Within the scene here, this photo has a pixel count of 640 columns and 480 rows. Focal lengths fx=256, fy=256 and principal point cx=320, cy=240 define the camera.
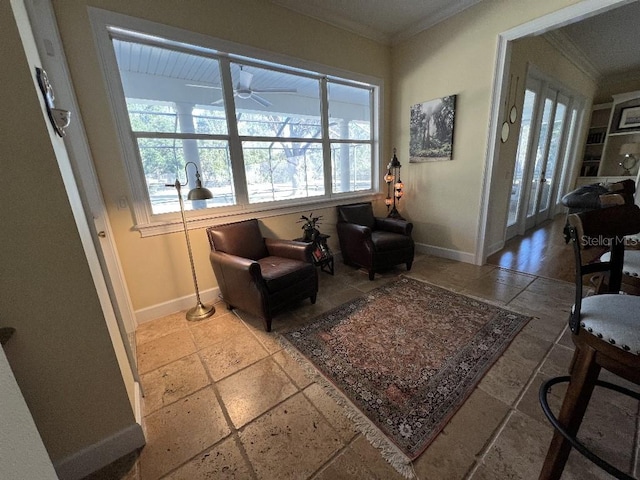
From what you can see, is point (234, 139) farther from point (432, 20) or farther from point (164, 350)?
point (432, 20)

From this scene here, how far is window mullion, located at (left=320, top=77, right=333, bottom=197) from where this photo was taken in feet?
10.4

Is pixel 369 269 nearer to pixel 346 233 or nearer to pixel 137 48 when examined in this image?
pixel 346 233

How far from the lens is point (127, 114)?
210 centimetres

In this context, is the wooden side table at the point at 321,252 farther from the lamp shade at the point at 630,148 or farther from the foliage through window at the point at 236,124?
the lamp shade at the point at 630,148

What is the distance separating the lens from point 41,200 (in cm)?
94

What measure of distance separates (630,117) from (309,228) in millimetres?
7498

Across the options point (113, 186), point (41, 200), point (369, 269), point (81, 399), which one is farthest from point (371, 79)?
point (81, 399)

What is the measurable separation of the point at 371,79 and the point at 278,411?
3844 mm

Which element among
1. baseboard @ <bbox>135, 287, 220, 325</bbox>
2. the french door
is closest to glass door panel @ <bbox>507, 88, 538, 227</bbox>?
the french door

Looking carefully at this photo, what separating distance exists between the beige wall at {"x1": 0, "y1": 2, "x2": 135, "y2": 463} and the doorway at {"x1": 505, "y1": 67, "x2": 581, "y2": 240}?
4791 millimetres

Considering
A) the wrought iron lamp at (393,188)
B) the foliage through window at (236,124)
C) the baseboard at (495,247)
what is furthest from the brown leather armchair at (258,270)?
the baseboard at (495,247)

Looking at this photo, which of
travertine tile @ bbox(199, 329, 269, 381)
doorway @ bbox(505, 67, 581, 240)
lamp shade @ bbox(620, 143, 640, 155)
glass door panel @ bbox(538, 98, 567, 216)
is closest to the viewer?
travertine tile @ bbox(199, 329, 269, 381)

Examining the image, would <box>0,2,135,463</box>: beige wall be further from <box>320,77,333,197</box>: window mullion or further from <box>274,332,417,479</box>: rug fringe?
<box>320,77,333,197</box>: window mullion

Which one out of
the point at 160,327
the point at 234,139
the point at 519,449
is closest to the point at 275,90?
the point at 234,139
